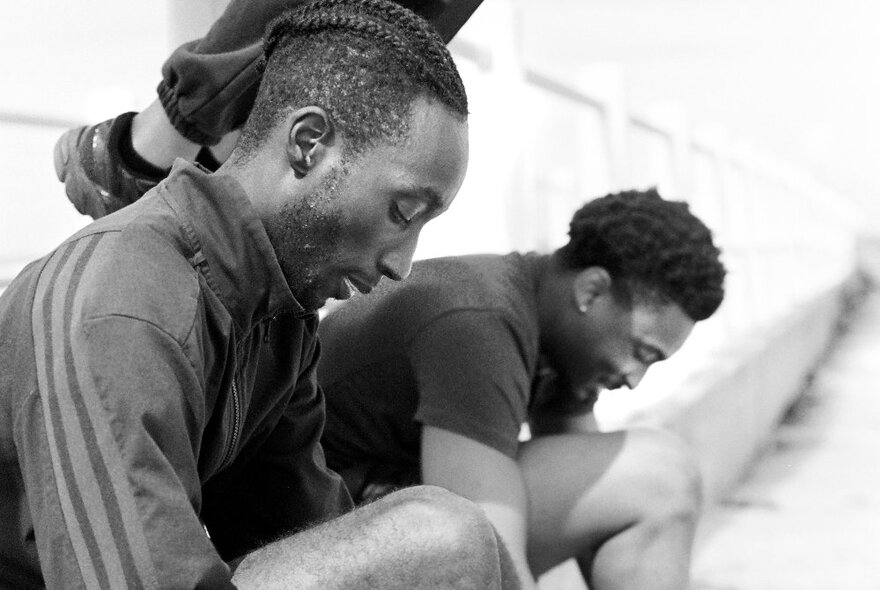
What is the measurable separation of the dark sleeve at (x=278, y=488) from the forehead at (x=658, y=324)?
87 centimetres

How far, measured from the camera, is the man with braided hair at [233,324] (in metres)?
1.21

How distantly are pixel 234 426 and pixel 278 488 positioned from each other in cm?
31

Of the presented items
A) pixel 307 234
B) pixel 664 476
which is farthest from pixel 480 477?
pixel 307 234

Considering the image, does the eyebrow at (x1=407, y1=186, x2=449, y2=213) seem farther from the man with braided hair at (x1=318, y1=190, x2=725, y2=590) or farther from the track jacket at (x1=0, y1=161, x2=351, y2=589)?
the man with braided hair at (x1=318, y1=190, x2=725, y2=590)

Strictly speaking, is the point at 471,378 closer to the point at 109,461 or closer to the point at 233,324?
the point at 233,324

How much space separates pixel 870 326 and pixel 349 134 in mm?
10472

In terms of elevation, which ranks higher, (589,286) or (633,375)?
(589,286)

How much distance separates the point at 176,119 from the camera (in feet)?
6.68

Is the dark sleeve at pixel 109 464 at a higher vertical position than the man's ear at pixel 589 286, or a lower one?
higher

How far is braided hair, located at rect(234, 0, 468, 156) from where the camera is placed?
147cm

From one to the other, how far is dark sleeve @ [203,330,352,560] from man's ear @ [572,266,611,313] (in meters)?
0.77

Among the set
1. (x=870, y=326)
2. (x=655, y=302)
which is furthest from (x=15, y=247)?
(x=870, y=326)

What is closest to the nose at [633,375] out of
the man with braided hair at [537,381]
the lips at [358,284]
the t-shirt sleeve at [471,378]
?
the man with braided hair at [537,381]

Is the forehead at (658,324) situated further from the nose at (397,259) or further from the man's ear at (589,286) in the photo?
the nose at (397,259)
